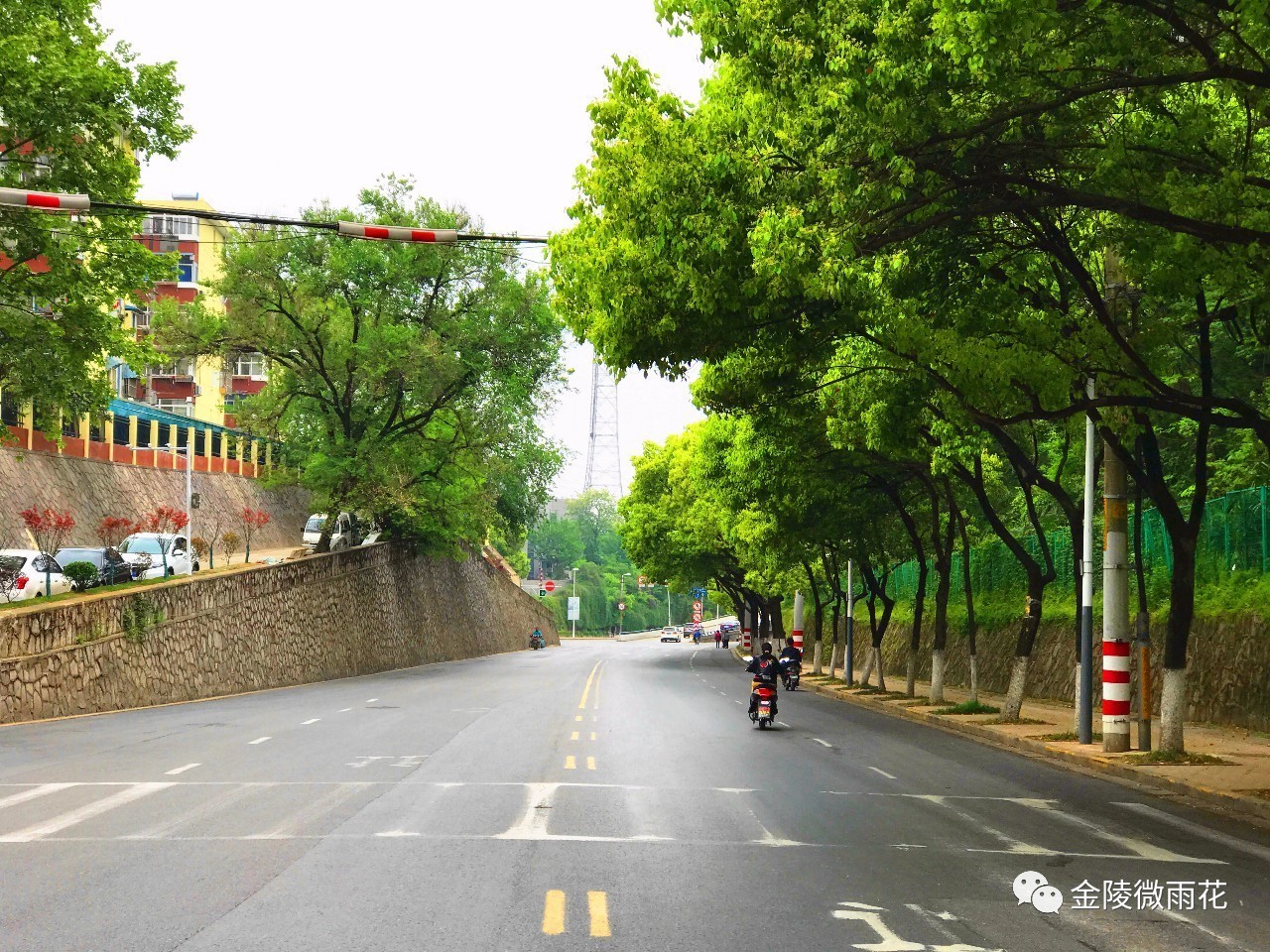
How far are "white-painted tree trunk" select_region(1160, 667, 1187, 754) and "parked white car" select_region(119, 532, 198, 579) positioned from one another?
1144 inches

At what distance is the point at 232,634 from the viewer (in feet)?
121

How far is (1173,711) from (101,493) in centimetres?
4256

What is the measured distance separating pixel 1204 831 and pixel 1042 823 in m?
1.54

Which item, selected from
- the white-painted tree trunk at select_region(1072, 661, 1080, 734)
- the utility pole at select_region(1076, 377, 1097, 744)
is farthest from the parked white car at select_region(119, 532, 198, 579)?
the utility pole at select_region(1076, 377, 1097, 744)

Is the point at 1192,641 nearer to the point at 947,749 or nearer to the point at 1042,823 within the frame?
the point at 947,749

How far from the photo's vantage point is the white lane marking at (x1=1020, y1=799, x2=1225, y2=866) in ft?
34.9

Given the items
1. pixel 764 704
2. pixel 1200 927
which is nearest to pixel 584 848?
pixel 1200 927

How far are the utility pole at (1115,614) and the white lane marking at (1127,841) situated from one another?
594cm

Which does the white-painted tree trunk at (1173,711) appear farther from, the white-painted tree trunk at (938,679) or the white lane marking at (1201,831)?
the white-painted tree trunk at (938,679)

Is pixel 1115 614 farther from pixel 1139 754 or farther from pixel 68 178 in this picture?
pixel 68 178

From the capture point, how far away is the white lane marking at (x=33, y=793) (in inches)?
506

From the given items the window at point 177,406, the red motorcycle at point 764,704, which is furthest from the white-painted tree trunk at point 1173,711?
the window at point 177,406

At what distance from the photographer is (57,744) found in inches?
765

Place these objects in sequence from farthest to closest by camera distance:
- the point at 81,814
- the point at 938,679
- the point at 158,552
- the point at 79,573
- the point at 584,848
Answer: the point at 158,552
the point at 938,679
the point at 79,573
the point at 81,814
the point at 584,848
